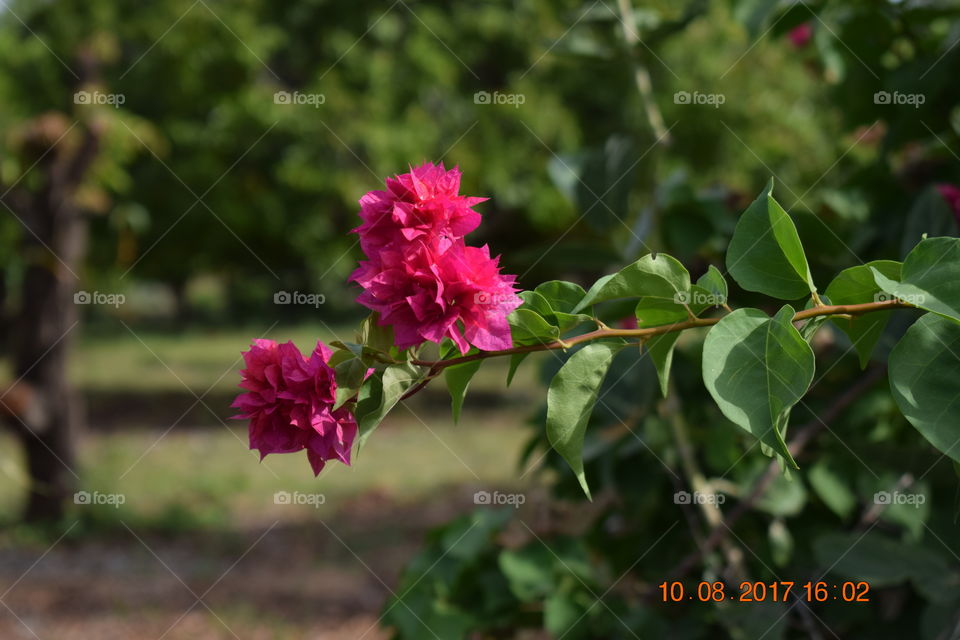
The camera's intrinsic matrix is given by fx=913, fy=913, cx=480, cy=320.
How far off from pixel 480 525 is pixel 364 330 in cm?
103

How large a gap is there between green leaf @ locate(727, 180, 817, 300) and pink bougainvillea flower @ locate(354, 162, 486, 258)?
24 cm

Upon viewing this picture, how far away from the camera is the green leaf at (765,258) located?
0.81 meters

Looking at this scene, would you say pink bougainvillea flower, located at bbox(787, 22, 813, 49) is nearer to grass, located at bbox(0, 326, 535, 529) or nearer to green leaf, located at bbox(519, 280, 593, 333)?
green leaf, located at bbox(519, 280, 593, 333)

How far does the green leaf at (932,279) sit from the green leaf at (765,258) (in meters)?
0.09

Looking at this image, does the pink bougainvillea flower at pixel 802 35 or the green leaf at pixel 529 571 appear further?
the pink bougainvillea flower at pixel 802 35

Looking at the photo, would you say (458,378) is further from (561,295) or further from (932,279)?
(932,279)

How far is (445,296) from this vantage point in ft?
2.46

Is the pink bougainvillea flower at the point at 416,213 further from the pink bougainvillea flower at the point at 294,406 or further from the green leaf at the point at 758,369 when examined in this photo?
Answer: the green leaf at the point at 758,369

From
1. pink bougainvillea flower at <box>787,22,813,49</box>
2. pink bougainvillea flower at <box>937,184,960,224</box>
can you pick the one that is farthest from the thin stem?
pink bougainvillea flower at <box>787,22,813,49</box>

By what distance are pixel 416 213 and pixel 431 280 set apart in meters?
0.06

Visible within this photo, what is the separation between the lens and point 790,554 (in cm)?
169

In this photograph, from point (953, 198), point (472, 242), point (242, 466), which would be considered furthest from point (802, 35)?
point (242, 466)

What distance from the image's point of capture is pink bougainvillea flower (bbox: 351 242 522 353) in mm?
747
